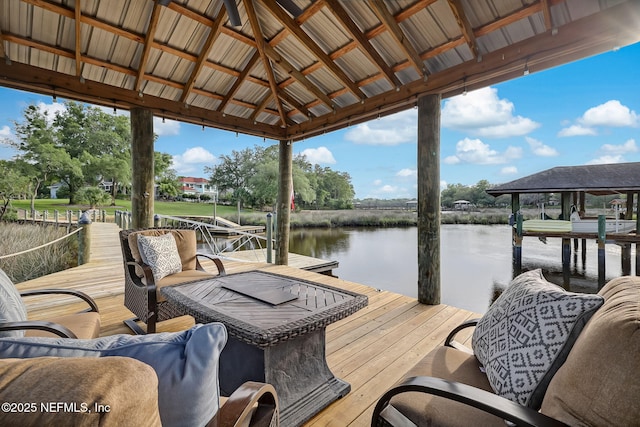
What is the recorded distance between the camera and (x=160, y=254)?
2.82 m

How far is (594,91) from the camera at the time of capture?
7.59m

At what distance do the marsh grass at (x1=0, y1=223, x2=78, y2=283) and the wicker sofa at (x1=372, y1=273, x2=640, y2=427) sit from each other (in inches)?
268

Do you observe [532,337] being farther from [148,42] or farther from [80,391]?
[148,42]

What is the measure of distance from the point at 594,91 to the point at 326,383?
10237mm

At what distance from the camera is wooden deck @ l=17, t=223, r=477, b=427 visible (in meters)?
1.87

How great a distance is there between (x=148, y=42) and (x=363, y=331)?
4072mm

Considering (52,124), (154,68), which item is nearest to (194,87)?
(154,68)

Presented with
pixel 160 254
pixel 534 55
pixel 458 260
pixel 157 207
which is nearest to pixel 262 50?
pixel 160 254

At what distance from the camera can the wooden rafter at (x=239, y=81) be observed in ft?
13.3

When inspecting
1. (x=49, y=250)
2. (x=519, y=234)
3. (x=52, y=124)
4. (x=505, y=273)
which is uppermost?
(x=52, y=124)

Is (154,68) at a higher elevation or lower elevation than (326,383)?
higher

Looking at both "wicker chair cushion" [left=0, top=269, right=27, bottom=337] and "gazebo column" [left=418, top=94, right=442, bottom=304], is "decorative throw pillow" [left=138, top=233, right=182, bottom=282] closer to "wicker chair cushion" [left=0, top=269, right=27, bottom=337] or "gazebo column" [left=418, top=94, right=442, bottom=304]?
"wicker chair cushion" [left=0, top=269, right=27, bottom=337]

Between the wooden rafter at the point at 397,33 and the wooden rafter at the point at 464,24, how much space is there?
1.63 ft

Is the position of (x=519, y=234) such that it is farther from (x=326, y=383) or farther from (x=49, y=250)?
(x=49, y=250)
